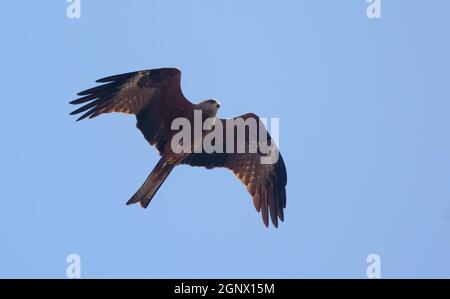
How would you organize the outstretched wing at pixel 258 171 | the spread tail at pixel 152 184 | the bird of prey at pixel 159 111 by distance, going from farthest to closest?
the outstretched wing at pixel 258 171 < the bird of prey at pixel 159 111 < the spread tail at pixel 152 184

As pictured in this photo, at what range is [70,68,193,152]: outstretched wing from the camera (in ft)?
45.0

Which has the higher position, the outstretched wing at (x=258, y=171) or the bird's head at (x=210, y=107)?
the bird's head at (x=210, y=107)

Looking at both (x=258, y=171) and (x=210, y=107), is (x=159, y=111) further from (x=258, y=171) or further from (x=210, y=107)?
(x=258, y=171)

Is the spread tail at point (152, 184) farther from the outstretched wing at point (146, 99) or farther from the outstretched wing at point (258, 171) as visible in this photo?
the outstretched wing at point (258, 171)

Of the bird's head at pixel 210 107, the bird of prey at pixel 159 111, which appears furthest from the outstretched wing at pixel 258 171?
the bird's head at pixel 210 107

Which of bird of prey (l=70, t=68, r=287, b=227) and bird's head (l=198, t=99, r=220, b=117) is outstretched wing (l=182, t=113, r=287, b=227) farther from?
bird's head (l=198, t=99, r=220, b=117)

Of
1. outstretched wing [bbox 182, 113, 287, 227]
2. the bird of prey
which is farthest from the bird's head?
outstretched wing [bbox 182, 113, 287, 227]

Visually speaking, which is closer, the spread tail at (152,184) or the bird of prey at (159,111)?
the spread tail at (152,184)

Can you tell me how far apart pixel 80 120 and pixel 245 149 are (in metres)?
3.07

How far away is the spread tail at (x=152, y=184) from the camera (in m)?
13.3
